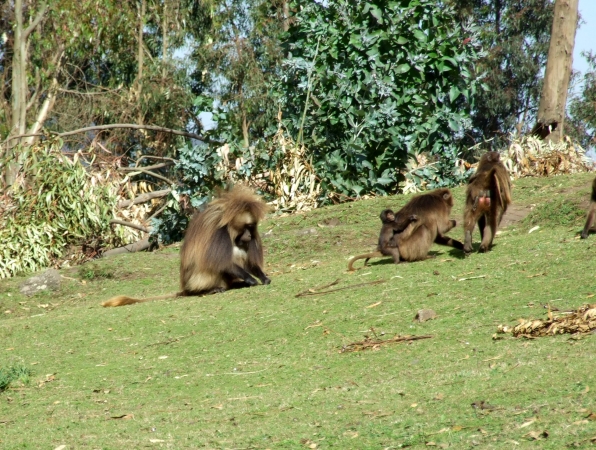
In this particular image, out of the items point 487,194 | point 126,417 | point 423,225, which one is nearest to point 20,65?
point 423,225

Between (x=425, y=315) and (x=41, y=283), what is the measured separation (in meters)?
8.31

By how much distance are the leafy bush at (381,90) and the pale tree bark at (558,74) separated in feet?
16.5

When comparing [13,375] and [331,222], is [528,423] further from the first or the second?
[331,222]

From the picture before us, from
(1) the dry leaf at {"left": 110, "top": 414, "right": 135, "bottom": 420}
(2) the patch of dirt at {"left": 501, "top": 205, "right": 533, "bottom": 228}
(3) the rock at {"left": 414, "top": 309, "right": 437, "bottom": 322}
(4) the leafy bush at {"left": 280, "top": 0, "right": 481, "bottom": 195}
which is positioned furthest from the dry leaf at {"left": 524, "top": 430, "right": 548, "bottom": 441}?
(4) the leafy bush at {"left": 280, "top": 0, "right": 481, "bottom": 195}

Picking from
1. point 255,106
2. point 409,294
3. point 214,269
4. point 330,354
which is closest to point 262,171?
point 214,269

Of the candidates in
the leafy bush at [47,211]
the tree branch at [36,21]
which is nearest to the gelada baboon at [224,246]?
the leafy bush at [47,211]

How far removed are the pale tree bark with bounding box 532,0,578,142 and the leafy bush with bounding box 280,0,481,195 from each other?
5030 millimetres

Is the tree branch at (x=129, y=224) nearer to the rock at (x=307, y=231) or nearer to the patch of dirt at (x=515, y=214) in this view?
the rock at (x=307, y=231)

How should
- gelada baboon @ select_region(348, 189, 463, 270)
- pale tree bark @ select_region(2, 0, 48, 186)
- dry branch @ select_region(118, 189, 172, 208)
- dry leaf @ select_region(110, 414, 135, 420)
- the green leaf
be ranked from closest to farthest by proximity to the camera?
1. dry leaf @ select_region(110, 414, 135, 420)
2. gelada baboon @ select_region(348, 189, 463, 270)
3. the green leaf
4. dry branch @ select_region(118, 189, 172, 208)
5. pale tree bark @ select_region(2, 0, 48, 186)

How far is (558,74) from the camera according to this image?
77.3 feet

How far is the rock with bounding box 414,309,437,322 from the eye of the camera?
27.5ft

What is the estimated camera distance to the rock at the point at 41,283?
14.7m

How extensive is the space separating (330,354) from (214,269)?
374cm

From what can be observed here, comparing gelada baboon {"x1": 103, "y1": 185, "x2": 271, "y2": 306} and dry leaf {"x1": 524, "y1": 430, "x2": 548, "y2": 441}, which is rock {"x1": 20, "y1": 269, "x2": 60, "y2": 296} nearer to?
gelada baboon {"x1": 103, "y1": 185, "x2": 271, "y2": 306}
